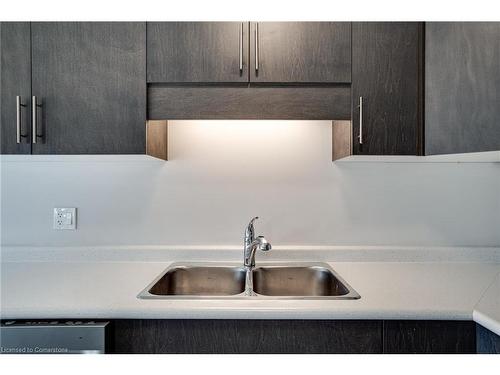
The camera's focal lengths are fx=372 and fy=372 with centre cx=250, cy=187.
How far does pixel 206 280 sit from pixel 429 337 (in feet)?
3.03

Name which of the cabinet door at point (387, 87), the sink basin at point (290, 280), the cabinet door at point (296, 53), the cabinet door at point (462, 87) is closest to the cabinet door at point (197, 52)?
the cabinet door at point (296, 53)

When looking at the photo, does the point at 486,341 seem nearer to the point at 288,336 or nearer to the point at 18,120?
the point at 288,336

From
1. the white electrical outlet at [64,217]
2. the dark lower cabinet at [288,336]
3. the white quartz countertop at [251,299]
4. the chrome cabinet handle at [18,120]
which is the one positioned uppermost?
the chrome cabinet handle at [18,120]

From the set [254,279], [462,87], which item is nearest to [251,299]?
[254,279]

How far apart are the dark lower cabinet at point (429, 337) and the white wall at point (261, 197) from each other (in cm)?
66

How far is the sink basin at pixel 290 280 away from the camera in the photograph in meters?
1.65

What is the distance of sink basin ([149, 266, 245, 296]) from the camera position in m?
1.66

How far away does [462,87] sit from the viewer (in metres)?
1.33

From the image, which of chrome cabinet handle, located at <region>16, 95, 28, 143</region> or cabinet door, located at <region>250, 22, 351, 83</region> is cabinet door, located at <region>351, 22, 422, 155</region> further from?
chrome cabinet handle, located at <region>16, 95, 28, 143</region>

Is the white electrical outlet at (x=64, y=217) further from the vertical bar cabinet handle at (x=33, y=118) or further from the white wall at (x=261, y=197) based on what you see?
the vertical bar cabinet handle at (x=33, y=118)

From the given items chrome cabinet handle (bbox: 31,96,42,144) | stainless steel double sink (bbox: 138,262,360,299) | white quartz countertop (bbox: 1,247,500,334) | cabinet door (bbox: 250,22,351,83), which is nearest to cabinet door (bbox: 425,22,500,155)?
cabinet door (bbox: 250,22,351,83)

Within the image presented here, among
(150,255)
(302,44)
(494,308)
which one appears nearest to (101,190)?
(150,255)

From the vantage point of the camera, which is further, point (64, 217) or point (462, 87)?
point (64, 217)

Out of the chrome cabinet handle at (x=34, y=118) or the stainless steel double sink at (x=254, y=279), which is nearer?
the chrome cabinet handle at (x=34, y=118)
